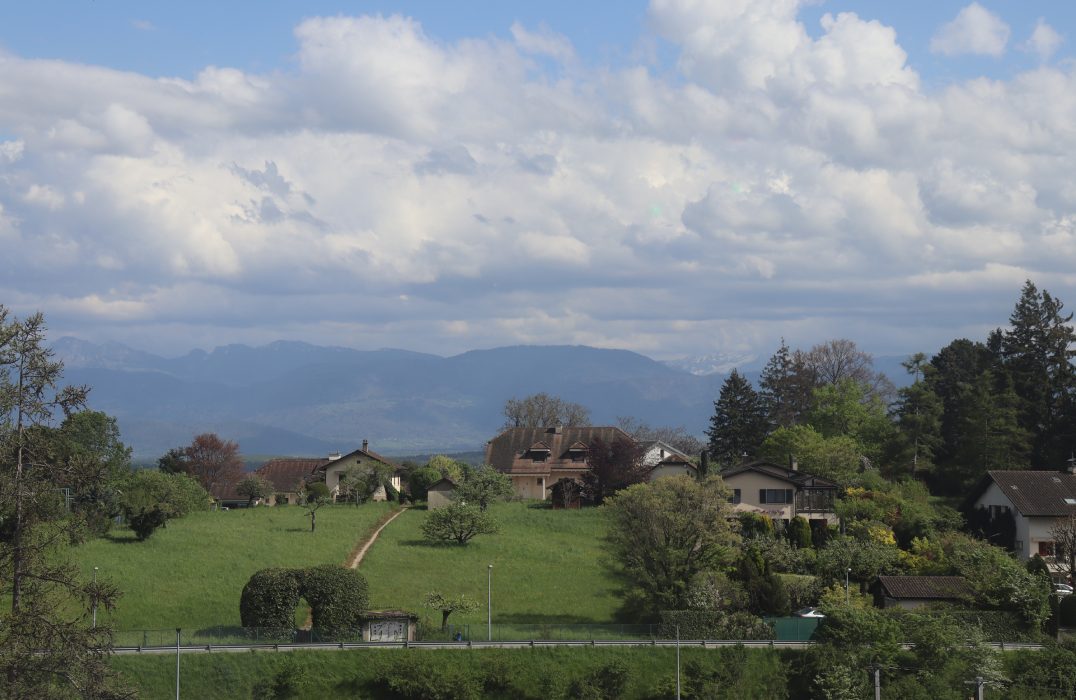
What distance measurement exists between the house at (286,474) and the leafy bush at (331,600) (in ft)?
223

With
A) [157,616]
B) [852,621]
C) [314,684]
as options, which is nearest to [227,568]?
[157,616]

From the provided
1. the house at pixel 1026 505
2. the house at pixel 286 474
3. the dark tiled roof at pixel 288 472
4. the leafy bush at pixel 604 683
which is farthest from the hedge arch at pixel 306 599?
the dark tiled roof at pixel 288 472

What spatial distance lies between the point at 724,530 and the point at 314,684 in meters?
23.5

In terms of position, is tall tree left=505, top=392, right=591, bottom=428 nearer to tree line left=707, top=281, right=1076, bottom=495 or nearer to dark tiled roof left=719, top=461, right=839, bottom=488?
tree line left=707, top=281, right=1076, bottom=495

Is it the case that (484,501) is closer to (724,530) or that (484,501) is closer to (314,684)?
(724,530)

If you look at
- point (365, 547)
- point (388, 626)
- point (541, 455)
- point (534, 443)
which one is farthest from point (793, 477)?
point (534, 443)

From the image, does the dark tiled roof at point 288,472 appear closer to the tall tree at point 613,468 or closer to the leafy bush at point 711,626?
the tall tree at point 613,468

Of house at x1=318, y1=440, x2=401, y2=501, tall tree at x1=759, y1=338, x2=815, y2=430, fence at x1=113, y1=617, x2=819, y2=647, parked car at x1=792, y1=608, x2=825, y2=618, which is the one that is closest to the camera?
fence at x1=113, y1=617, x2=819, y2=647

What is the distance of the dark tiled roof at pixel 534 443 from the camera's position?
10938cm

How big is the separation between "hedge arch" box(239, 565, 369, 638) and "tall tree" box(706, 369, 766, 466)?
61.2 meters

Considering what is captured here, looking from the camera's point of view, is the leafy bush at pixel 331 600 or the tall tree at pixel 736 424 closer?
the leafy bush at pixel 331 600

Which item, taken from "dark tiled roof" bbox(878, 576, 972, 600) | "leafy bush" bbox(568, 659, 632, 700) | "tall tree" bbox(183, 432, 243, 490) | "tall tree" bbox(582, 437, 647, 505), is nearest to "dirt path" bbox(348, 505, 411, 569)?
"tall tree" bbox(582, 437, 647, 505)

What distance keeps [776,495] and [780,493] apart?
1.06 ft

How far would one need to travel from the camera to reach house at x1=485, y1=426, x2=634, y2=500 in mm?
108688
